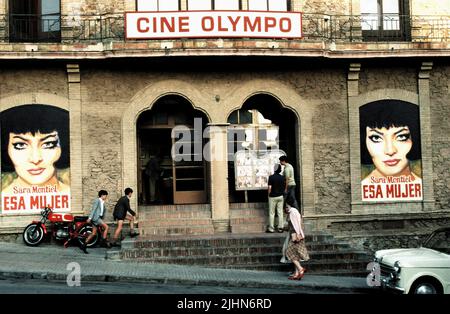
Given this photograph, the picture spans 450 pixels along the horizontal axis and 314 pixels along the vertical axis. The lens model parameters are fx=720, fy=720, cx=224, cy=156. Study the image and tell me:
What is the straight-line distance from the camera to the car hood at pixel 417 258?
13.9m

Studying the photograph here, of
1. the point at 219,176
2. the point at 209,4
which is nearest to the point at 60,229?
the point at 219,176

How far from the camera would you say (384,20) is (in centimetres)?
2214

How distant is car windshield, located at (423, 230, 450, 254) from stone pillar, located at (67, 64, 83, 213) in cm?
999

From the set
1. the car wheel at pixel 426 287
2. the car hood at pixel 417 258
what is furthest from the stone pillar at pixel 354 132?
the car wheel at pixel 426 287

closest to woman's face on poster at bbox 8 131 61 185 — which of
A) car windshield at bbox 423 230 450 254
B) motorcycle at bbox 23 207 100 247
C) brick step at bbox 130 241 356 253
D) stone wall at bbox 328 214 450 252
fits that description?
motorcycle at bbox 23 207 100 247

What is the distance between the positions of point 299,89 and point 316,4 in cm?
264

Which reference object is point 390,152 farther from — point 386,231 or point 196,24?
point 196,24

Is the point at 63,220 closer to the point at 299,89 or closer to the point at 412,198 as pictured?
the point at 299,89

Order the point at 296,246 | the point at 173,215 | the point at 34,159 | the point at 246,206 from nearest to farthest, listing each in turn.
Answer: the point at 296,246
the point at 34,159
the point at 173,215
the point at 246,206

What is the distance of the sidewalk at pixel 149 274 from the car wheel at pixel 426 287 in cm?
230

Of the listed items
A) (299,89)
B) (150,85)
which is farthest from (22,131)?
(299,89)

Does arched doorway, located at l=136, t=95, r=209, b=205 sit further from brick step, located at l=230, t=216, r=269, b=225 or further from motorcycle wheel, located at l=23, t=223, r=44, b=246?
motorcycle wheel, located at l=23, t=223, r=44, b=246

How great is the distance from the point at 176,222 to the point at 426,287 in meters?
8.59

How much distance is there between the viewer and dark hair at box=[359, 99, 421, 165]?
2169cm
